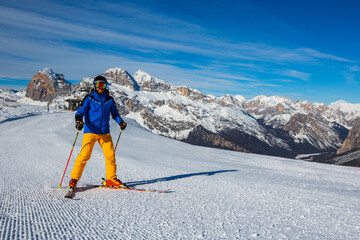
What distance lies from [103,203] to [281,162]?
10037 mm

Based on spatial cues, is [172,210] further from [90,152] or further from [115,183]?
[90,152]

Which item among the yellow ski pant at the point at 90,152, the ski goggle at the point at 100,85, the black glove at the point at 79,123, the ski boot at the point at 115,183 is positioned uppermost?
the ski goggle at the point at 100,85

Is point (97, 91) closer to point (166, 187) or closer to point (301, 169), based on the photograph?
point (166, 187)

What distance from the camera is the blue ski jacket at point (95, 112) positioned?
613 cm

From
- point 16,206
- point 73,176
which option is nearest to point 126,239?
point 16,206

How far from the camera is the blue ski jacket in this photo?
20.1 ft

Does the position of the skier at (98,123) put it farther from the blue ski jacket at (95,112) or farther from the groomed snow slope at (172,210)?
the groomed snow slope at (172,210)

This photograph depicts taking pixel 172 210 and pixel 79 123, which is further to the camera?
pixel 79 123

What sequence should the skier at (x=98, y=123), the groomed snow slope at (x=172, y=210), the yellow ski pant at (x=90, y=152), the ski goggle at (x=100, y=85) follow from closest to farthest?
the groomed snow slope at (x=172, y=210), the yellow ski pant at (x=90, y=152), the skier at (x=98, y=123), the ski goggle at (x=100, y=85)

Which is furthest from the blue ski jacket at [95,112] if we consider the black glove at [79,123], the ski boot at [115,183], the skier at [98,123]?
the ski boot at [115,183]

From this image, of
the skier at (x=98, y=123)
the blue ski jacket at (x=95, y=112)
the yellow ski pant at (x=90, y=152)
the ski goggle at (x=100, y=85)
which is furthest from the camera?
the ski goggle at (x=100, y=85)

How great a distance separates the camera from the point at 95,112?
20.4 ft

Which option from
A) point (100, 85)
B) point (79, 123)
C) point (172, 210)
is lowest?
point (172, 210)

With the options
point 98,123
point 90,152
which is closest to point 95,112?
point 98,123
